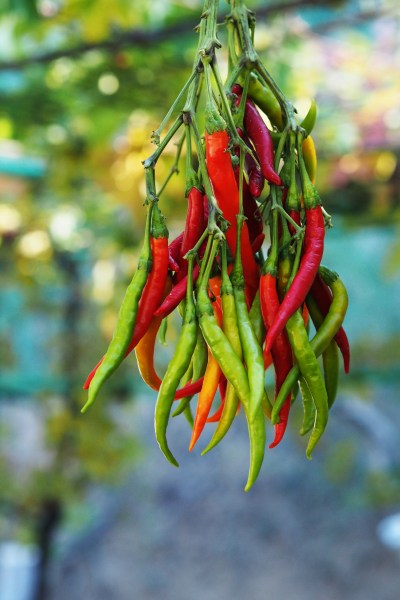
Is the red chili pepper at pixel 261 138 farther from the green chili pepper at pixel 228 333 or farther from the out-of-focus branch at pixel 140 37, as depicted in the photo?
the out-of-focus branch at pixel 140 37

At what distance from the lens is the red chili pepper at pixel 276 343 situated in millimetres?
930

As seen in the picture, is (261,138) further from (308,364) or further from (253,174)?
(308,364)

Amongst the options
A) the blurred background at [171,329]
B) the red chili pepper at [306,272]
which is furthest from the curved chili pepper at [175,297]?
the blurred background at [171,329]

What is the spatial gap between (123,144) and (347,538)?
3.83 m

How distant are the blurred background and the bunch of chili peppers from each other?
1.62m

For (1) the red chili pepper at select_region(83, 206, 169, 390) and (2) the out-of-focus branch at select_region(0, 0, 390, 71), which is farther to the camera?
(2) the out-of-focus branch at select_region(0, 0, 390, 71)

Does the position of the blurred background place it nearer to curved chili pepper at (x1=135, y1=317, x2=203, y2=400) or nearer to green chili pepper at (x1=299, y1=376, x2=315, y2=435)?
curved chili pepper at (x1=135, y1=317, x2=203, y2=400)

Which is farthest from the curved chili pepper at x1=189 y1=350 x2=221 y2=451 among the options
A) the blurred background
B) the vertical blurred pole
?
the vertical blurred pole

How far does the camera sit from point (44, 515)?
4.45 m

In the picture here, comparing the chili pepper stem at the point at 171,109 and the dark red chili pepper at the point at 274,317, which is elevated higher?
the chili pepper stem at the point at 171,109

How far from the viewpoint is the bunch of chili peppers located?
894mm

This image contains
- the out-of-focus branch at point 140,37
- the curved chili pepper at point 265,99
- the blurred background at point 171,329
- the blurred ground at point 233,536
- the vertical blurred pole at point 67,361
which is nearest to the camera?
the curved chili pepper at point 265,99

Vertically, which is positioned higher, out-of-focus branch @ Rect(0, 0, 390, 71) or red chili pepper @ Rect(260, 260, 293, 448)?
out-of-focus branch @ Rect(0, 0, 390, 71)

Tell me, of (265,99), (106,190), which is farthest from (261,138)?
(106,190)
